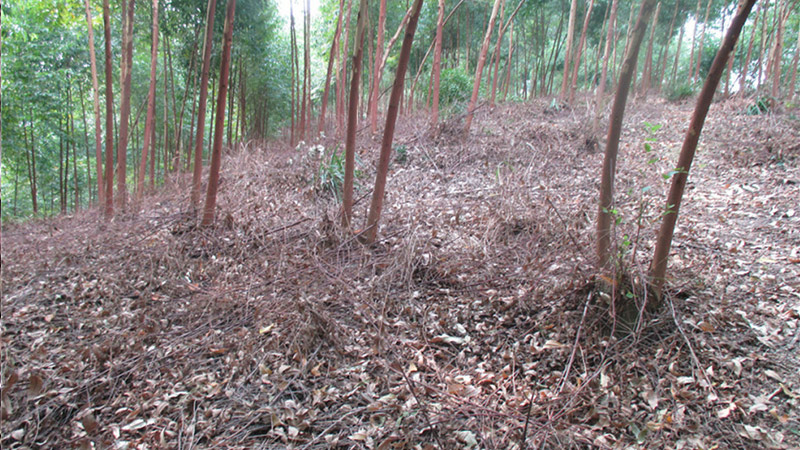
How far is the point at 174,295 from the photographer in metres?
3.93

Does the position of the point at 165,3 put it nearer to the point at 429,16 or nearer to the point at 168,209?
the point at 168,209

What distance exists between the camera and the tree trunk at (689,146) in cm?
216

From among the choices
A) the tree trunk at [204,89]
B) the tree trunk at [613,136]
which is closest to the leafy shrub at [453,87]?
the tree trunk at [204,89]

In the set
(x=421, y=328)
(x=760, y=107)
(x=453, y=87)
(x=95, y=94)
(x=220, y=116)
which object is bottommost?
(x=421, y=328)

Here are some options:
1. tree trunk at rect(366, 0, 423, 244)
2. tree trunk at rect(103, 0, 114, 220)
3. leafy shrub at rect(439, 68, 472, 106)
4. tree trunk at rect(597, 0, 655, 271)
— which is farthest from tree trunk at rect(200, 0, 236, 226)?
leafy shrub at rect(439, 68, 472, 106)

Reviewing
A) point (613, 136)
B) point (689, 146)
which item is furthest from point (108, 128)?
point (689, 146)

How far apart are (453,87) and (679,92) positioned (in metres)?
6.49

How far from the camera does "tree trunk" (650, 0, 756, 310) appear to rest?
2156 millimetres

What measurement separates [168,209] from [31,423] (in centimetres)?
419

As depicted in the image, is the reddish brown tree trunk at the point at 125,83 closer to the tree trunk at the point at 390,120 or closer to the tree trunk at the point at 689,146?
the tree trunk at the point at 390,120

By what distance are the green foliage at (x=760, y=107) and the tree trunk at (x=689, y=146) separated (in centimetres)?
697

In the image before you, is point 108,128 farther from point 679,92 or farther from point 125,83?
point 679,92

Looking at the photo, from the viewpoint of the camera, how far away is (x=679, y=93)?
1138 centimetres

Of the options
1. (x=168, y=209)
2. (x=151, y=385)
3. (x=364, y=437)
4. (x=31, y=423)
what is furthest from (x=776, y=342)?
(x=168, y=209)
